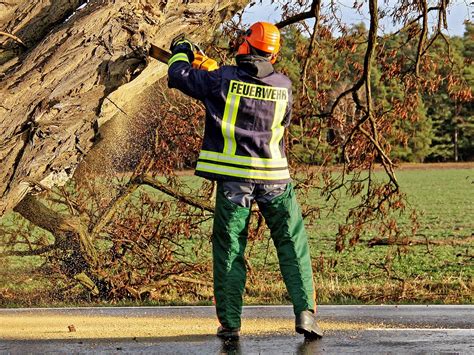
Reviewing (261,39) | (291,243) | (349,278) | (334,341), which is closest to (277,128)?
(261,39)

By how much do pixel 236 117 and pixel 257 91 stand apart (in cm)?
21

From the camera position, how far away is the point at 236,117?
6.24 meters

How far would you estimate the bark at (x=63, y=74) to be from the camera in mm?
6641

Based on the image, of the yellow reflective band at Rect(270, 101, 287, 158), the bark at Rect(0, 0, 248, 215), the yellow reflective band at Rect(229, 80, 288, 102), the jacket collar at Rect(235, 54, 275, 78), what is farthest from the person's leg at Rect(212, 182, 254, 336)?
the bark at Rect(0, 0, 248, 215)

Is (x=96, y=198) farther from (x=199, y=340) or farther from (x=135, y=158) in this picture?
(x=199, y=340)

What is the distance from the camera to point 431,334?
6.44m

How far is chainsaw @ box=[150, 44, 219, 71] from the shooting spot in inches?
260

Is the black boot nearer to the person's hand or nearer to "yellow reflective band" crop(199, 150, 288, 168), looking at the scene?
"yellow reflective band" crop(199, 150, 288, 168)

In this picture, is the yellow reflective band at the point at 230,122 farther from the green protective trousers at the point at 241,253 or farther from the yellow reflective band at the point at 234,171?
the green protective trousers at the point at 241,253

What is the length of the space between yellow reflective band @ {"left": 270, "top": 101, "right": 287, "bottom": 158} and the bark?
1.17m

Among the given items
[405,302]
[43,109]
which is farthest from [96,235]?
[43,109]

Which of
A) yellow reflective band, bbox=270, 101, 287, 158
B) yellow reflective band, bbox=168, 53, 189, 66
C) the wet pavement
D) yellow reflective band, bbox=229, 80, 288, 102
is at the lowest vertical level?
the wet pavement

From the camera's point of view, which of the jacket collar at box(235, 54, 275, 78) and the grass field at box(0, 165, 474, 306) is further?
the grass field at box(0, 165, 474, 306)

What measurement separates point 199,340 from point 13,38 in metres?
2.58
